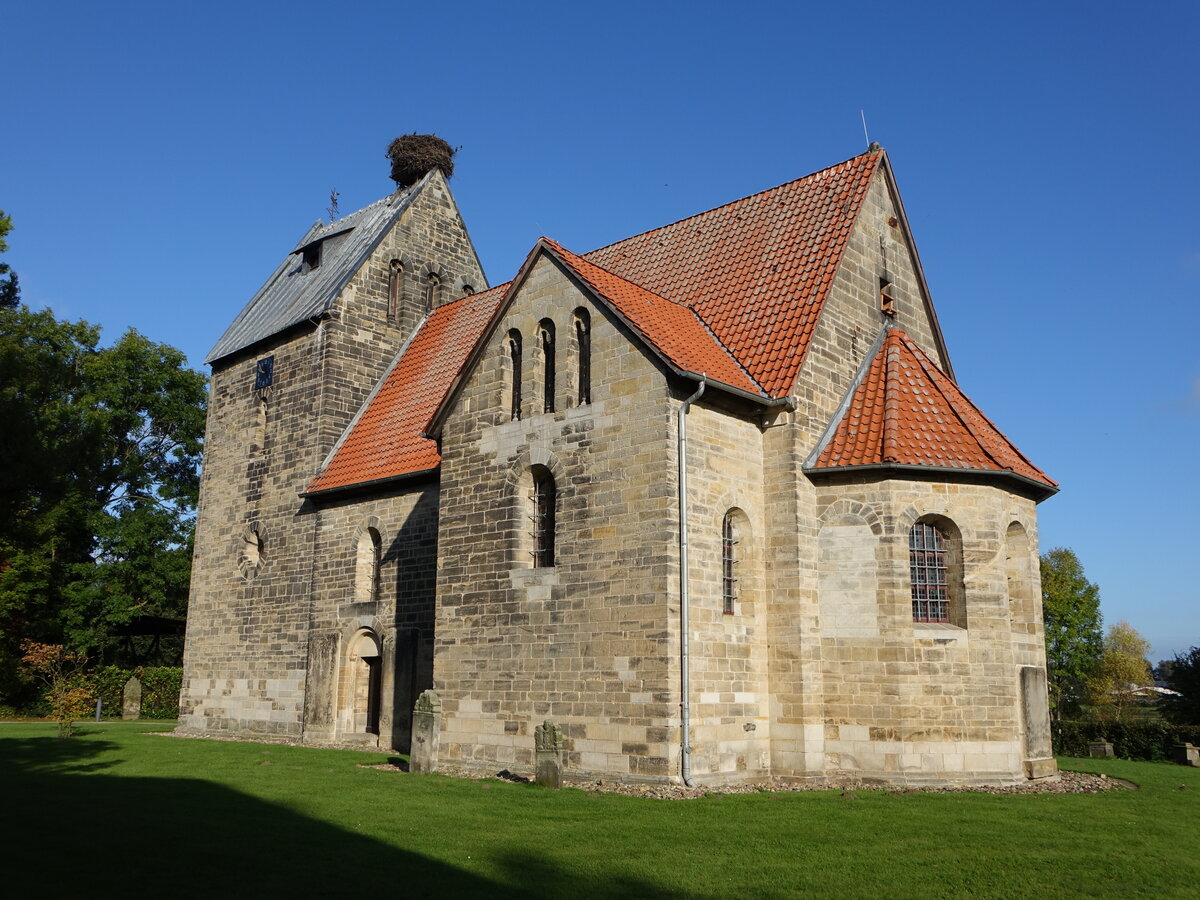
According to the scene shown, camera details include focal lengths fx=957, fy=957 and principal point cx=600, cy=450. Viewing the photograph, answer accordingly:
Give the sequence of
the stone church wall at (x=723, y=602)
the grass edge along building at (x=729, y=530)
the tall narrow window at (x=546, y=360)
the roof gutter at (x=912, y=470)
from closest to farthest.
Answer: the stone church wall at (x=723, y=602), the grass edge along building at (x=729, y=530), the roof gutter at (x=912, y=470), the tall narrow window at (x=546, y=360)

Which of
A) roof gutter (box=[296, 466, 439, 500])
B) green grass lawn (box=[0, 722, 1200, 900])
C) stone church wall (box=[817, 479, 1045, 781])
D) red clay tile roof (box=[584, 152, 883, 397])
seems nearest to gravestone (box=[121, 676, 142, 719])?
roof gutter (box=[296, 466, 439, 500])

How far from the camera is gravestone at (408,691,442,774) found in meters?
16.7

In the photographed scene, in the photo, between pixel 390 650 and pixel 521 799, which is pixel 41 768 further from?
pixel 521 799

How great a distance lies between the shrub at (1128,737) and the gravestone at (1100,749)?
299 mm

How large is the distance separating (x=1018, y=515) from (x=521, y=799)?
10.0m

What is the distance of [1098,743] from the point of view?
24828 mm

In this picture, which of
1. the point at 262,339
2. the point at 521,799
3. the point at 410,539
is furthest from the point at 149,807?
the point at 262,339

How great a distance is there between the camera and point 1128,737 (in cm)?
2570

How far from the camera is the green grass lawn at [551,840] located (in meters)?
8.69

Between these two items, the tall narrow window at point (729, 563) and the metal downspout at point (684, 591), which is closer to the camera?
the metal downspout at point (684, 591)

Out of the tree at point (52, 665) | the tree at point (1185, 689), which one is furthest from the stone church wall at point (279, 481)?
the tree at point (1185, 689)

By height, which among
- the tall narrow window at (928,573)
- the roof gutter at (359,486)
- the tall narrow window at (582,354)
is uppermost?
the tall narrow window at (582,354)

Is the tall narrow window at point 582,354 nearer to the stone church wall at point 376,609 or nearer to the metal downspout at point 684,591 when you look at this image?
the metal downspout at point 684,591

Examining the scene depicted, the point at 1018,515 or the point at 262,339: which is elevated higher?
the point at 262,339
